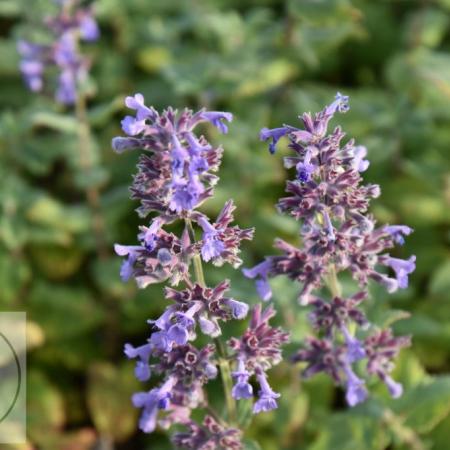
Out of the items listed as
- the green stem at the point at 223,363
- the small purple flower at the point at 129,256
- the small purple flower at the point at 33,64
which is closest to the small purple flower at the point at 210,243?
the green stem at the point at 223,363

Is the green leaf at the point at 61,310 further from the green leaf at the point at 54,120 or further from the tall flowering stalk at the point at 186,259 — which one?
the tall flowering stalk at the point at 186,259

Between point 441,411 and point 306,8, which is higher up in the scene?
point 306,8

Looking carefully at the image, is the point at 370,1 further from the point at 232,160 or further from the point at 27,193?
the point at 27,193

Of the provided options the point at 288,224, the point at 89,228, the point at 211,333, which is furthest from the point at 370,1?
the point at 211,333

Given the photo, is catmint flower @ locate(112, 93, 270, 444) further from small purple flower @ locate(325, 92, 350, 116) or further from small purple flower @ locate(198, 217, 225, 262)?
small purple flower @ locate(325, 92, 350, 116)

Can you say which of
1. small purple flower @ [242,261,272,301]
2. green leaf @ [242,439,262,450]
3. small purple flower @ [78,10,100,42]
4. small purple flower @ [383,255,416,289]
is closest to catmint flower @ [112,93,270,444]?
small purple flower @ [242,261,272,301]

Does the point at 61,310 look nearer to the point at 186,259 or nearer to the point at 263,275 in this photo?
the point at 263,275

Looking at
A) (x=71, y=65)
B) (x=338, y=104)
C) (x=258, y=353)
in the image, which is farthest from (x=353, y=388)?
(x=71, y=65)

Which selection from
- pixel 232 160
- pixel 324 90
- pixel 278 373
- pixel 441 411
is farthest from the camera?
pixel 324 90
